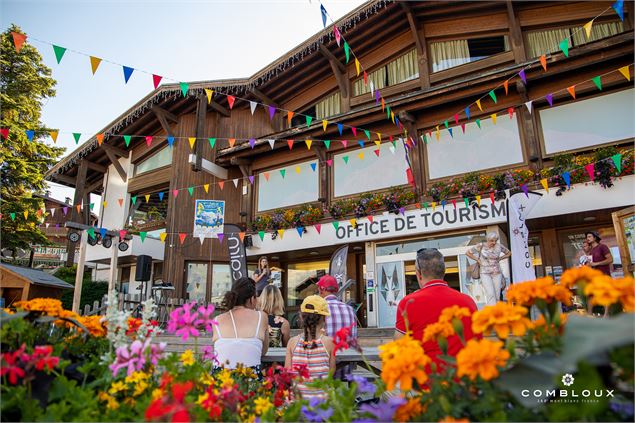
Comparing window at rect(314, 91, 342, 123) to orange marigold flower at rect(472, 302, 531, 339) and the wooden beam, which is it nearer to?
the wooden beam

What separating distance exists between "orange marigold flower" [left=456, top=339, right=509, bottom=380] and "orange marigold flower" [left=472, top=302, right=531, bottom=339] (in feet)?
0.35

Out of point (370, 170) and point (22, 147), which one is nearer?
point (370, 170)

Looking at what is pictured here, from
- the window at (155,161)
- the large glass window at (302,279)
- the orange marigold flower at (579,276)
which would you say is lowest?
the orange marigold flower at (579,276)

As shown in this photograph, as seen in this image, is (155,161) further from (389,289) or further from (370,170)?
(389,289)

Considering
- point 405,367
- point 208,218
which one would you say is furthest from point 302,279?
point 405,367

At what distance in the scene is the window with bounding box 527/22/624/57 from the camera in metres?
9.51

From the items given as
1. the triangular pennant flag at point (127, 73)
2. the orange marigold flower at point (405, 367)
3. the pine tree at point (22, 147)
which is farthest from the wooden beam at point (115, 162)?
the orange marigold flower at point (405, 367)

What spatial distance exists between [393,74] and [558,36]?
4.37 metres

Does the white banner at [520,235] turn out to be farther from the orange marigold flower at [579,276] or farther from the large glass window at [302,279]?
the orange marigold flower at [579,276]

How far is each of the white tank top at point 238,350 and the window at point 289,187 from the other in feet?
31.2

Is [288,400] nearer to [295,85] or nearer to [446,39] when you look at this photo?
[446,39]

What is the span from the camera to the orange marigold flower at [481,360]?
3.41ft

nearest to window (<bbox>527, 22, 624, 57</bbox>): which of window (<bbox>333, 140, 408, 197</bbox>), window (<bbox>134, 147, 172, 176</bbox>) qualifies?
window (<bbox>333, 140, 408, 197</bbox>)

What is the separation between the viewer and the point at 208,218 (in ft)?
45.1
